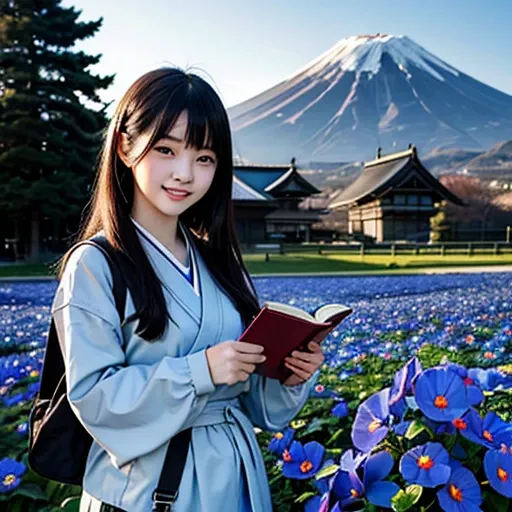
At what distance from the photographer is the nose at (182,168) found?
113cm

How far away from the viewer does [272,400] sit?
1257mm

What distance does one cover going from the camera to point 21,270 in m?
10.7

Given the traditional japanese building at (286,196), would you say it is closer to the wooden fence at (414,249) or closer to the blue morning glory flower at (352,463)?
the wooden fence at (414,249)

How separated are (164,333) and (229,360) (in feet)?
0.55

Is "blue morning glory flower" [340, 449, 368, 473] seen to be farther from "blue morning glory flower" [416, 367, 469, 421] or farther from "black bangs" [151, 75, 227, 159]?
"black bangs" [151, 75, 227, 159]

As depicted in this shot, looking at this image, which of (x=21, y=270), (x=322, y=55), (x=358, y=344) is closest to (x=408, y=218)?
(x=21, y=270)

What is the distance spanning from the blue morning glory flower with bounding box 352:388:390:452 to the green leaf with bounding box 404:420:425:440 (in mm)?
38

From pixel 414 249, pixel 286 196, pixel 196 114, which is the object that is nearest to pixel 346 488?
pixel 196 114

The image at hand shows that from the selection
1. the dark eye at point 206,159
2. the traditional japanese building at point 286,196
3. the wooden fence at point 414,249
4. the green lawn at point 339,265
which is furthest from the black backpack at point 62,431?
the traditional japanese building at point 286,196

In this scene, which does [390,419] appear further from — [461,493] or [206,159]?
[206,159]

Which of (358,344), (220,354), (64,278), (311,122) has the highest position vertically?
(311,122)

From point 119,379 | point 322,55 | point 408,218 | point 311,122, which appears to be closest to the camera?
point 119,379

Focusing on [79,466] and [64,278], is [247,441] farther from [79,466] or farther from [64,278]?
[64,278]

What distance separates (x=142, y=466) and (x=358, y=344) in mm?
2411
